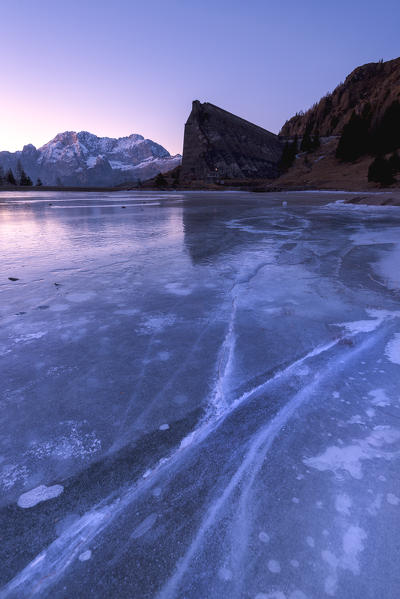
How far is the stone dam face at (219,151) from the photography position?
3049 inches

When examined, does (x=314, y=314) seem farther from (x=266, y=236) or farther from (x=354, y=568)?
(x=266, y=236)

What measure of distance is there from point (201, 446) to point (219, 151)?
85.2 m

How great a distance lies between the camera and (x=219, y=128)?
7988cm

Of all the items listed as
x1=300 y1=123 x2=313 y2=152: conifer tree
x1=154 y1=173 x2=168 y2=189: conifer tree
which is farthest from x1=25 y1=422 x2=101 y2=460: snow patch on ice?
x1=300 y1=123 x2=313 y2=152: conifer tree

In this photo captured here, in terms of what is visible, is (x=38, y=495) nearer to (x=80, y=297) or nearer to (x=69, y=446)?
(x=69, y=446)

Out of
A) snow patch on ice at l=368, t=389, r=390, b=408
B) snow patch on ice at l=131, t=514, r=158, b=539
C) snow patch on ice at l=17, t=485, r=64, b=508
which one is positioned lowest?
snow patch on ice at l=17, t=485, r=64, b=508

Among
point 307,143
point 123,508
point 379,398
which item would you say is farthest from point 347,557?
point 307,143

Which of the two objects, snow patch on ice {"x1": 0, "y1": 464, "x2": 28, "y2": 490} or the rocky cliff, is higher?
the rocky cliff

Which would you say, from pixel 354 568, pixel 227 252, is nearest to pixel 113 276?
pixel 227 252

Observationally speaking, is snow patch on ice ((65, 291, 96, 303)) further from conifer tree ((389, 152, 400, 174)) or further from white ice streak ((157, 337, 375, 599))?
conifer tree ((389, 152, 400, 174))

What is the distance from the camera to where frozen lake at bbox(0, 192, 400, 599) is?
132 cm

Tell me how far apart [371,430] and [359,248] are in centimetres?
697

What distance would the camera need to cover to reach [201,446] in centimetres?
197

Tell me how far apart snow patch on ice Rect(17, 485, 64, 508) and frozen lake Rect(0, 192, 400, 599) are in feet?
0.03
